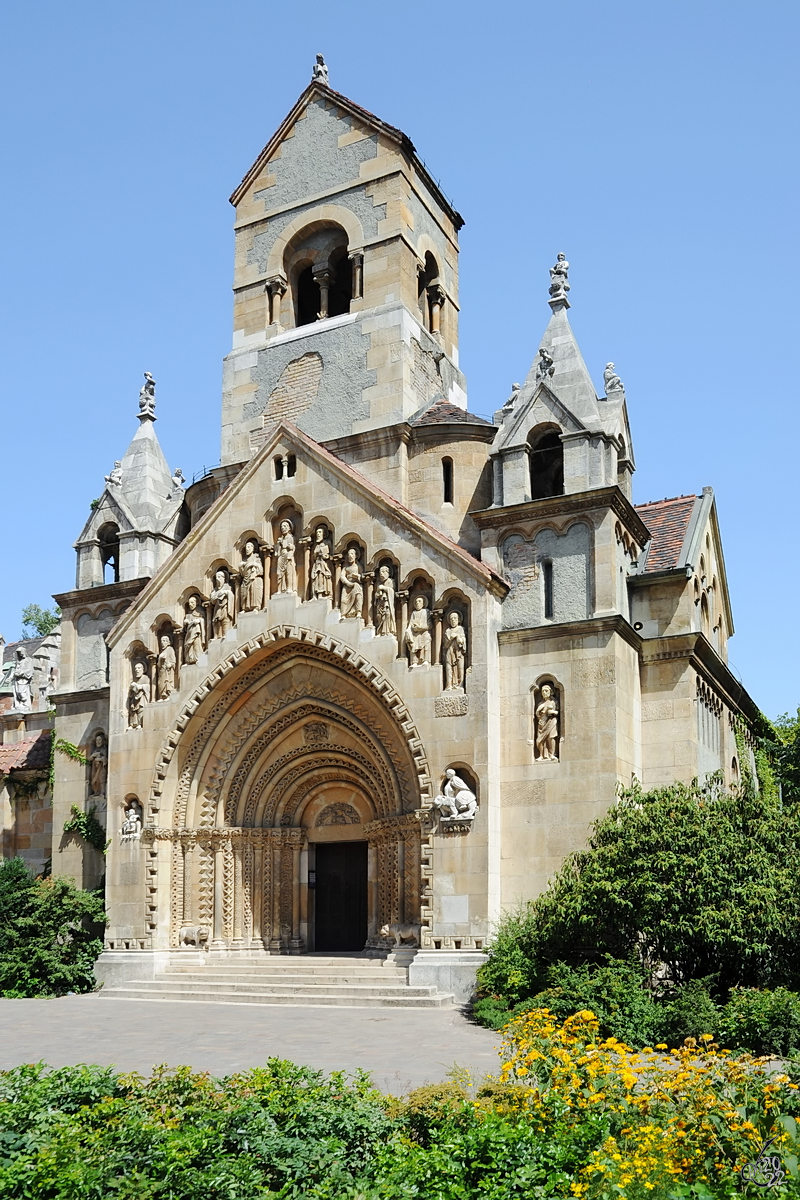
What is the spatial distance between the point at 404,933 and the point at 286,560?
8.21 m

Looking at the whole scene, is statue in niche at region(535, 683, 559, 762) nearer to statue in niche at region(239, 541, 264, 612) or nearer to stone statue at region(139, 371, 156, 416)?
statue in niche at region(239, 541, 264, 612)

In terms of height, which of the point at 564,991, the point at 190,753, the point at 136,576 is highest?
the point at 136,576

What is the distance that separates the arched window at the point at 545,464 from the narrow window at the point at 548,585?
1737mm

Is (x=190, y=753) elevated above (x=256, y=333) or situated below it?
below

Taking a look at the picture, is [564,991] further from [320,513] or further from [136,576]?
[136,576]

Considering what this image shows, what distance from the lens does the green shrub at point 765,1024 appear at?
14.3m

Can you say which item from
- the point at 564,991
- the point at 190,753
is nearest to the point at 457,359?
the point at 190,753

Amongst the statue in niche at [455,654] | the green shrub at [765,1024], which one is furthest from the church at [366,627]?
the green shrub at [765,1024]

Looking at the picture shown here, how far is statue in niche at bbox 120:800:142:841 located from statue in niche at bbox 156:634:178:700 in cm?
253

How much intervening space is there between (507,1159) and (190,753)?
19.0 m

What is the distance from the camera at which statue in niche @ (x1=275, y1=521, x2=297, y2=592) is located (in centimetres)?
2605

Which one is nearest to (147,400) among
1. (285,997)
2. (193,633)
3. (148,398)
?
(148,398)

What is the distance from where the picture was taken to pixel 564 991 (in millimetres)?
17375

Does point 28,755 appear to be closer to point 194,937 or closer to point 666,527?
point 194,937
